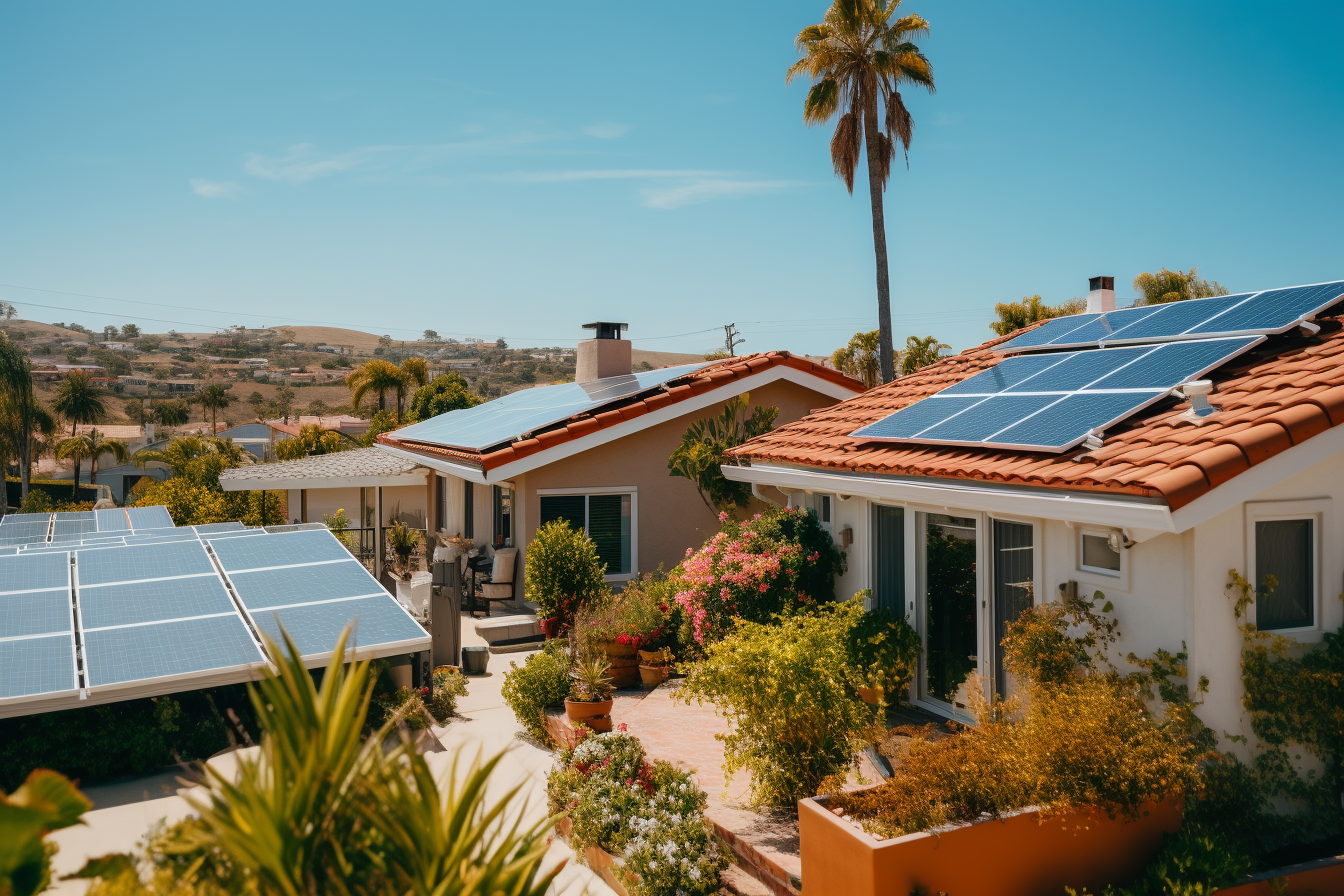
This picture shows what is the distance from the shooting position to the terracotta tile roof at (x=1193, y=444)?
Answer: 5.90 m

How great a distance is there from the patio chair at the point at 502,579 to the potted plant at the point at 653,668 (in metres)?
5.35

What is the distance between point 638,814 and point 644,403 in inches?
390

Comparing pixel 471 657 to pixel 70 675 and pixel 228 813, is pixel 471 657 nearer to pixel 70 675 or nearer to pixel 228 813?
pixel 70 675

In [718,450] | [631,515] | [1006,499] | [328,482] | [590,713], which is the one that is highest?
[718,450]

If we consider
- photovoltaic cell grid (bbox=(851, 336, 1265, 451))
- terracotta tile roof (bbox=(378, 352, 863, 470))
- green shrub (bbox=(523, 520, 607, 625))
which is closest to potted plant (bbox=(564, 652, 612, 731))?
green shrub (bbox=(523, 520, 607, 625))

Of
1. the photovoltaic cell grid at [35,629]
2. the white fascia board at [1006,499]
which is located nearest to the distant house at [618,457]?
the white fascia board at [1006,499]

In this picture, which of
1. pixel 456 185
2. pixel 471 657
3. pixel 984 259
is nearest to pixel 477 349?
pixel 456 185

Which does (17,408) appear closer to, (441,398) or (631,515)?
(441,398)

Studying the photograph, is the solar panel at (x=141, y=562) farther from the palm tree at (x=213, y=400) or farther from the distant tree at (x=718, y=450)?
the palm tree at (x=213, y=400)

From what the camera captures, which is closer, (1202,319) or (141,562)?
(1202,319)

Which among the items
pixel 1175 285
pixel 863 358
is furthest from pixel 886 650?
pixel 1175 285

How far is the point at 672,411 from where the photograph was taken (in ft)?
54.2

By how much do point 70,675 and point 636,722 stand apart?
5.82 meters

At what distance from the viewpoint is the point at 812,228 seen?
3506 cm
